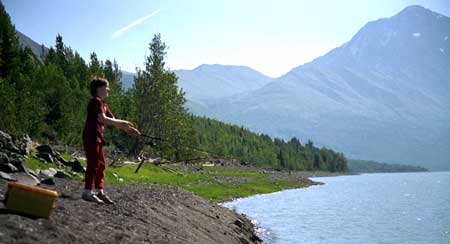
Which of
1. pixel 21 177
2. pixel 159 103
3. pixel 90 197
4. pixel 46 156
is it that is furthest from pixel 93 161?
pixel 159 103

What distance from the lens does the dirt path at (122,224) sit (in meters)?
12.2

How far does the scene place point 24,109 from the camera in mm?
51781

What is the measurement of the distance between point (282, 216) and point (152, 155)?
50140 millimetres

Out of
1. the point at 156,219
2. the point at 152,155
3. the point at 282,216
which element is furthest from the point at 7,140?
the point at 152,155

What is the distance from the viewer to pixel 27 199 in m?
12.9

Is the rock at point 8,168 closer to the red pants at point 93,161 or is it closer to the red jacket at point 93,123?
the red pants at point 93,161

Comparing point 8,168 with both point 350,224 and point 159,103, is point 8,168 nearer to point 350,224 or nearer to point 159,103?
point 350,224

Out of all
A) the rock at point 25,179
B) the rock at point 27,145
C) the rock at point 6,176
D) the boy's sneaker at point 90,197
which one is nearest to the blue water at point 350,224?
the rock at point 25,179

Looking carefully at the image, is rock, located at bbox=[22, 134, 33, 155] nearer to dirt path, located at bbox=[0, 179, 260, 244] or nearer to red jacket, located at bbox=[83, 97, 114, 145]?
dirt path, located at bbox=[0, 179, 260, 244]

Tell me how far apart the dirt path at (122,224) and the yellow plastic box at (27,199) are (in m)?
0.24

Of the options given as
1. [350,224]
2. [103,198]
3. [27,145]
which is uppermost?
[27,145]

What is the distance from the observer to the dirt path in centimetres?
1216

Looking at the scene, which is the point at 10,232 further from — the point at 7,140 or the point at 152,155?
the point at 152,155

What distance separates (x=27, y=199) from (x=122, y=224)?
12.8 ft
